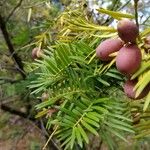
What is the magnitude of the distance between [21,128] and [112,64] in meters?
2.30

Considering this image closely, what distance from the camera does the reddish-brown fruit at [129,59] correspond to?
1.73ft

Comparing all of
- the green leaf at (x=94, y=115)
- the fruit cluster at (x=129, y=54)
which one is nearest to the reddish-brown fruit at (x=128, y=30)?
the fruit cluster at (x=129, y=54)

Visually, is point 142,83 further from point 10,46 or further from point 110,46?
point 10,46

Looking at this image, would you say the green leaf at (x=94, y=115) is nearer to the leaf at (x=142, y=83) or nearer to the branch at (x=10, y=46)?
the leaf at (x=142, y=83)

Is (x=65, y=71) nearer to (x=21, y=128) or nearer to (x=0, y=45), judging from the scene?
(x=0, y=45)

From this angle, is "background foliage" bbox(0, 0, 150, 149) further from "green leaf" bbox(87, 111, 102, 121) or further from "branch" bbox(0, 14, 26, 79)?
"branch" bbox(0, 14, 26, 79)

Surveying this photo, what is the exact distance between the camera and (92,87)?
24.5 inches

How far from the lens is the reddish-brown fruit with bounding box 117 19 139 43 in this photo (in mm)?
524

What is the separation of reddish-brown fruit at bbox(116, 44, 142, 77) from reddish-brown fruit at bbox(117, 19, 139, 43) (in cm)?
1

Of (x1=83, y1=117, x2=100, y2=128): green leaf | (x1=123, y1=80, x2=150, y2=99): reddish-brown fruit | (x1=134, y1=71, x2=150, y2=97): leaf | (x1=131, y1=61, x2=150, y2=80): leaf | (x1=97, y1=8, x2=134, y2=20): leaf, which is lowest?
(x1=83, y1=117, x2=100, y2=128): green leaf

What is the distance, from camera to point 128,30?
1.70 ft

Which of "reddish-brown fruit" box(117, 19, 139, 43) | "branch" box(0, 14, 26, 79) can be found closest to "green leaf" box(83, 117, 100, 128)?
"reddish-brown fruit" box(117, 19, 139, 43)

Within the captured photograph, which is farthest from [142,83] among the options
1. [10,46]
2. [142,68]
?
[10,46]

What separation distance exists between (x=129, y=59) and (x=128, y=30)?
0.11 ft
